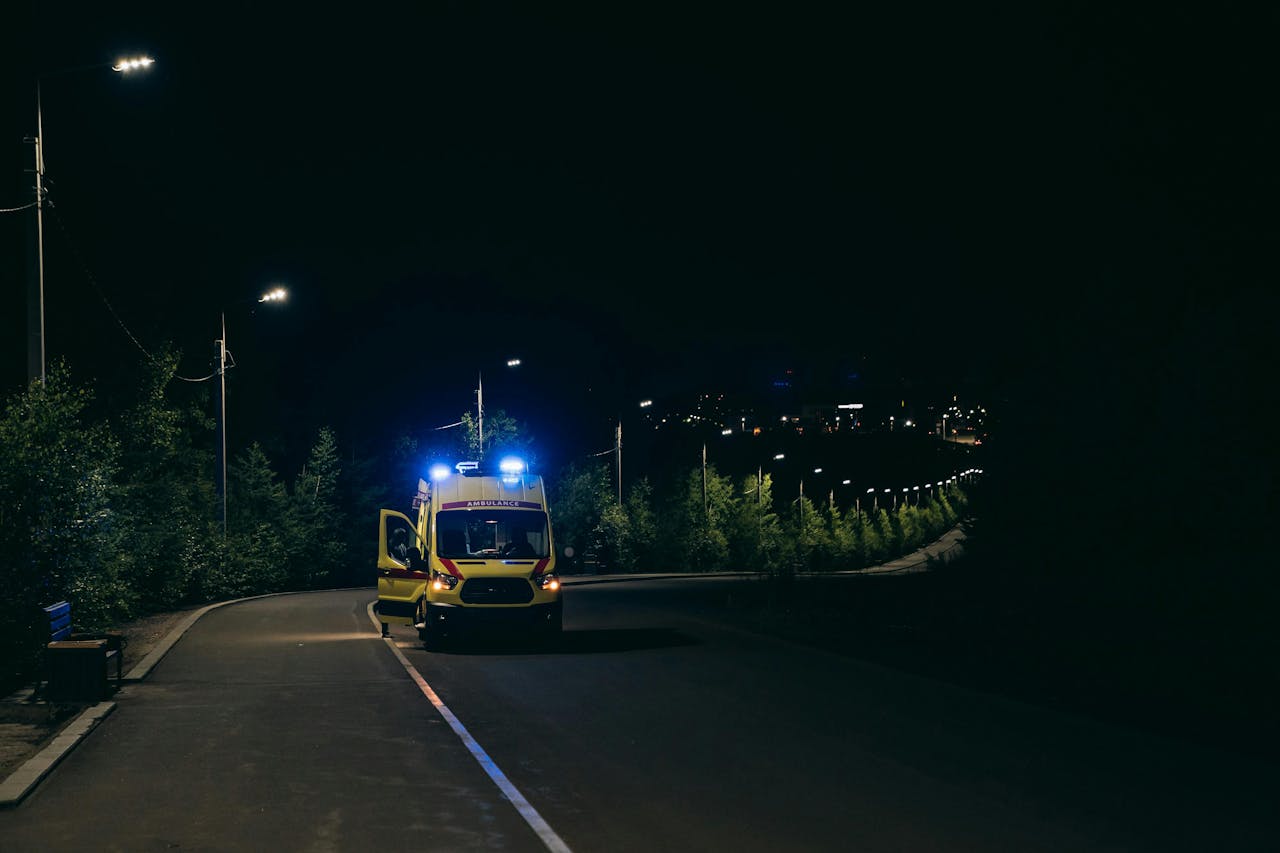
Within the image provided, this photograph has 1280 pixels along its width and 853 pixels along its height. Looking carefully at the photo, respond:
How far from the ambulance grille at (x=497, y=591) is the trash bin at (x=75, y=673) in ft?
26.4

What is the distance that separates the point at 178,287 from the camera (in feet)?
198

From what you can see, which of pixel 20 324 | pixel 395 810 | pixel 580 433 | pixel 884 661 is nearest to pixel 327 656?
pixel 884 661

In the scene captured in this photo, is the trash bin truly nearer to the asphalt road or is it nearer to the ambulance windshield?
the asphalt road

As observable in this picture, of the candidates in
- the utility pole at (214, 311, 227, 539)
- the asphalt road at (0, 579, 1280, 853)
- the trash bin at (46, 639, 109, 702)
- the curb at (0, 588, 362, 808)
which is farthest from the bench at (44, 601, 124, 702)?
the utility pole at (214, 311, 227, 539)

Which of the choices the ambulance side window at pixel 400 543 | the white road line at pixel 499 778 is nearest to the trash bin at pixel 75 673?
the white road line at pixel 499 778

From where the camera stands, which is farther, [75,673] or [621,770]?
[75,673]

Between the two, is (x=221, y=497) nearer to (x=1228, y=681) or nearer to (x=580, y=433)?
(x=1228, y=681)

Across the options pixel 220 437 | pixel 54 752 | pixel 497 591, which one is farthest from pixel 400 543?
pixel 220 437

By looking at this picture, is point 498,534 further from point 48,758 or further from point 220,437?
point 220,437

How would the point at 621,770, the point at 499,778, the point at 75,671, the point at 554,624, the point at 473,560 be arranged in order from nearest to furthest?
the point at 499,778 → the point at 621,770 → the point at 75,671 → the point at 473,560 → the point at 554,624

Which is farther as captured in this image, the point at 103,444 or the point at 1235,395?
the point at 1235,395

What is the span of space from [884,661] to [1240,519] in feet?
43.9

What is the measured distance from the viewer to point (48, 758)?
11297 millimetres

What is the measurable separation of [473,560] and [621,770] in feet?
40.0
